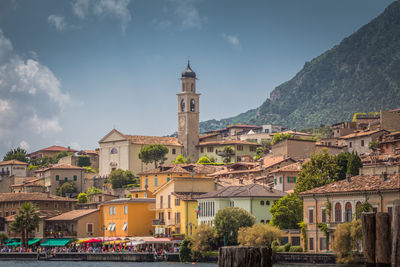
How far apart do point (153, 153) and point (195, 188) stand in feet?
160

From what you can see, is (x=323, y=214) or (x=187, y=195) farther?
(x=187, y=195)

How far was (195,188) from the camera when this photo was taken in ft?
278

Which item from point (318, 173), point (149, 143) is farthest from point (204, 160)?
point (318, 173)

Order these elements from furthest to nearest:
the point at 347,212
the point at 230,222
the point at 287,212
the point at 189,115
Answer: the point at 189,115 → the point at 230,222 → the point at 287,212 → the point at 347,212

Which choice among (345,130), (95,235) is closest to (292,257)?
(95,235)

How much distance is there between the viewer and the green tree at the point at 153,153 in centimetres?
13300

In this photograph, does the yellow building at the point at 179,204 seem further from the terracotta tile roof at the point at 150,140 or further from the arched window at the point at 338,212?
the terracotta tile roof at the point at 150,140

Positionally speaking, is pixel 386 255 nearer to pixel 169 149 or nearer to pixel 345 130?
pixel 345 130

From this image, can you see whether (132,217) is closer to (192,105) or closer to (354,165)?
(354,165)

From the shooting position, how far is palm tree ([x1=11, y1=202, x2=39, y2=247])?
89562mm

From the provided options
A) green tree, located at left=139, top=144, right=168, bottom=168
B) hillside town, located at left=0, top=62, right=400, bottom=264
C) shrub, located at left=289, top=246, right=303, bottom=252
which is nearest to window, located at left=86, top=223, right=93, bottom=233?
hillside town, located at left=0, top=62, right=400, bottom=264

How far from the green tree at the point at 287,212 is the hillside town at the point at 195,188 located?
0.29ft

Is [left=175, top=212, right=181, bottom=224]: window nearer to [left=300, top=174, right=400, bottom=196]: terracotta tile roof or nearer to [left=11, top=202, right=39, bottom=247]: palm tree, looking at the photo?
[left=11, top=202, right=39, bottom=247]: palm tree

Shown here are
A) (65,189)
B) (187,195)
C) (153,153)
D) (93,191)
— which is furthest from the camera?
(153,153)
